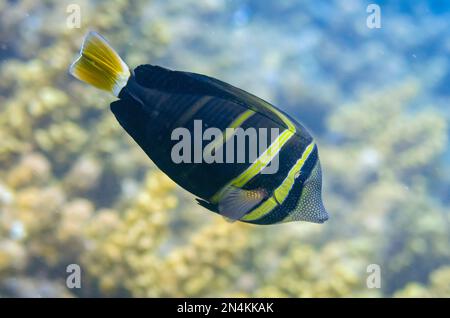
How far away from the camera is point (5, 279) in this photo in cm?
297

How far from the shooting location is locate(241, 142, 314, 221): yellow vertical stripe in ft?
3.78

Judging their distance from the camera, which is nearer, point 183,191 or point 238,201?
point 238,201

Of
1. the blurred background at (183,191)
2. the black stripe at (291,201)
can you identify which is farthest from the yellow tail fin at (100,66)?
the blurred background at (183,191)

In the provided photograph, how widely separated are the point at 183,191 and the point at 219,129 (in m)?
2.99

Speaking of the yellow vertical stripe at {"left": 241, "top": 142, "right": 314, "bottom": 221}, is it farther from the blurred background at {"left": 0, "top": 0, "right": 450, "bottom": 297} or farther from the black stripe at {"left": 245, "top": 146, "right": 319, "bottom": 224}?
the blurred background at {"left": 0, "top": 0, "right": 450, "bottom": 297}

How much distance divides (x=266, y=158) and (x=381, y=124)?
217 inches

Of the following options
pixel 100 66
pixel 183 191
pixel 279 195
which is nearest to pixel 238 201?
pixel 279 195

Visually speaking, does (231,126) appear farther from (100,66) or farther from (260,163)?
(100,66)

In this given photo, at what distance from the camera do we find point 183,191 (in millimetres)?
4109

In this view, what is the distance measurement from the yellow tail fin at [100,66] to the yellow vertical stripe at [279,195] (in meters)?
0.55

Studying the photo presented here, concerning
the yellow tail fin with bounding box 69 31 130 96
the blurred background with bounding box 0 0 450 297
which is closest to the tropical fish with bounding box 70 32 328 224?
the yellow tail fin with bounding box 69 31 130 96
